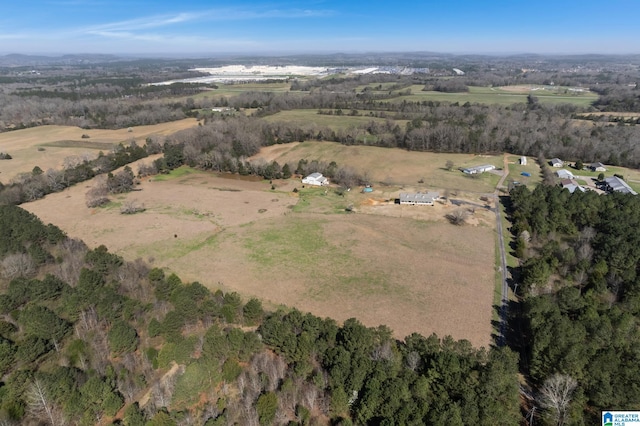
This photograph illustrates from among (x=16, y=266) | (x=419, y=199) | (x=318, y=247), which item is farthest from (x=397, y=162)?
(x=16, y=266)

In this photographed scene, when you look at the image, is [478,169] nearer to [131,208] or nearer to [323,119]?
[323,119]

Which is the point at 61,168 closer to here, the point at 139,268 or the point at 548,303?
the point at 139,268

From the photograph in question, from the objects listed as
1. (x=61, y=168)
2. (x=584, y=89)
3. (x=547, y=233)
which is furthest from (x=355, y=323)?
(x=584, y=89)

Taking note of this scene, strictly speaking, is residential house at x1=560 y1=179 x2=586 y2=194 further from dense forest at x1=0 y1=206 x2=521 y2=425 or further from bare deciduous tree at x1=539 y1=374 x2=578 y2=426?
dense forest at x1=0 y1=206 x2=521 y2=425

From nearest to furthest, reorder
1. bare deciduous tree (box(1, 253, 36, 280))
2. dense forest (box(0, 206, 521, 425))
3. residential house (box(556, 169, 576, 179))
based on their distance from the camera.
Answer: dense forest (box(0, 206, 521, 425)) → bare deciduous tree (box(1, 253, 36, 280)) → residential house (box(556, 169, 576, 179))

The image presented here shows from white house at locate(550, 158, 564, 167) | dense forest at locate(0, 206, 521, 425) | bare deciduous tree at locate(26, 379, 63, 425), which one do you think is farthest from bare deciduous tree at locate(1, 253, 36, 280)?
white house at locate(550, 158, 564, 167)

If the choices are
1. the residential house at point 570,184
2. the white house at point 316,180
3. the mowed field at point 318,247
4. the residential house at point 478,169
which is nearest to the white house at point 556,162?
the residential house at point 570,184
